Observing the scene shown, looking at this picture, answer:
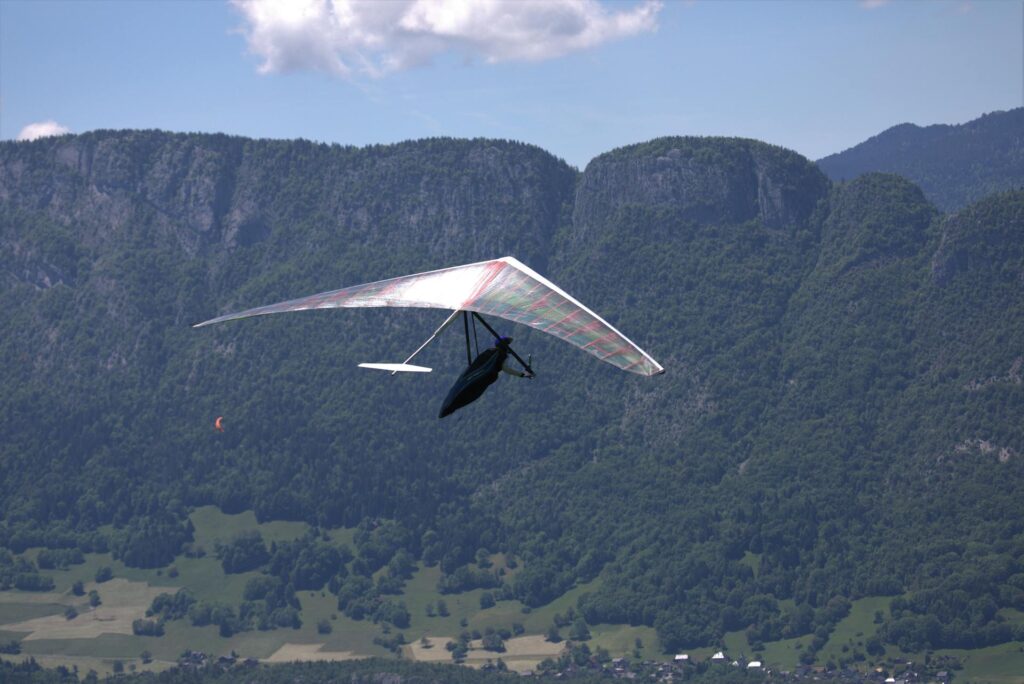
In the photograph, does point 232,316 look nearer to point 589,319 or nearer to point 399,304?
point 399,304

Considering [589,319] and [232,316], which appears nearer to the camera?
[589,319]

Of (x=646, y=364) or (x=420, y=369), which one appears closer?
(x=646, y=364)

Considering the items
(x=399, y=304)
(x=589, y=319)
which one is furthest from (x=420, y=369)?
(x=589, y=319)

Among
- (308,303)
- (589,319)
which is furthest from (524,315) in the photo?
(308,303)

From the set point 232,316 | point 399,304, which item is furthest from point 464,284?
point 232,316

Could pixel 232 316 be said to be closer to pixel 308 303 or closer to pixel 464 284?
pixel 308 303
